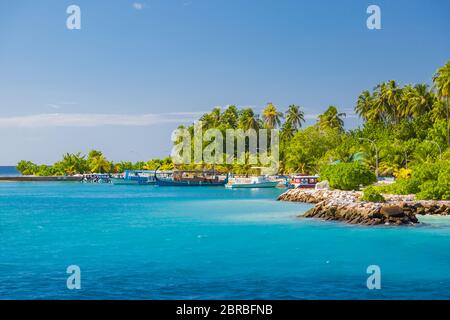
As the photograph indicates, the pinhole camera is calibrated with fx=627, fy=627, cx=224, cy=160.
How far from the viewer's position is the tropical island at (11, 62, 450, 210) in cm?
5938

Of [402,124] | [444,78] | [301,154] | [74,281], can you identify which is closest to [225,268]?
[74,281]

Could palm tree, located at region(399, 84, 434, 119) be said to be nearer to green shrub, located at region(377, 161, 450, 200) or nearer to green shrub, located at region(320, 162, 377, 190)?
green shrub, located at region(320, 162, 377, 190)

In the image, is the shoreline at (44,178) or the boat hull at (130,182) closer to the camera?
the boat hull at (130,182)

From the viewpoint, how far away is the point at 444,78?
9169 cm

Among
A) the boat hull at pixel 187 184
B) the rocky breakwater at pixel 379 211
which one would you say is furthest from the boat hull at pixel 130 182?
the rocky breakwater at pixel 379 211

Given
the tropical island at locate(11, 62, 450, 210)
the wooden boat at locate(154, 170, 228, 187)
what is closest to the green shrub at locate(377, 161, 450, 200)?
the tropical island at locate(11, 62, 450, 210)

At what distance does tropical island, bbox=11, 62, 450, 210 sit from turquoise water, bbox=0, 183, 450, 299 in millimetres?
14214

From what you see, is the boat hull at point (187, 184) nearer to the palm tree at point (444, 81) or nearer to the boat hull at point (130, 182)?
the boat hull at point (130, 182)

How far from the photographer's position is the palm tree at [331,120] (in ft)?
466

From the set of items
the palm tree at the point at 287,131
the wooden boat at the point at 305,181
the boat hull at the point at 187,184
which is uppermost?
the palm tree at the point at 287,131

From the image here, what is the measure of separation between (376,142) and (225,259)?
273 feet

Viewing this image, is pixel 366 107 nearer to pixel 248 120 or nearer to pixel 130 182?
pixel 248 120

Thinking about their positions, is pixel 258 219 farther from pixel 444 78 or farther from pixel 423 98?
pixel 423 98
